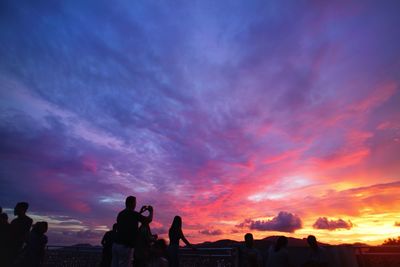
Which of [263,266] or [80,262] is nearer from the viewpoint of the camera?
[263,266]

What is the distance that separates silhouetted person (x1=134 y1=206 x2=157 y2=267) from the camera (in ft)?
22.1

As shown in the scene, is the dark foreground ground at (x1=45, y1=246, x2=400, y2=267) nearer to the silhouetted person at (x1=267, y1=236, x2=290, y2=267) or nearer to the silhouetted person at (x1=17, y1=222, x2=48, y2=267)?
the silhouetted person at (x1=267, y1=236, x2=290, y2=267)

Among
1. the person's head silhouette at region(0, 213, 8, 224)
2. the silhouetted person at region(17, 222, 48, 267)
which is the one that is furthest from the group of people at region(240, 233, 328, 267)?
the person's head silhouette at region(0, 213, 8, 224)

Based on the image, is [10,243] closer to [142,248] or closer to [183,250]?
[142,248]

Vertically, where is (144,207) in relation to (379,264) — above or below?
above

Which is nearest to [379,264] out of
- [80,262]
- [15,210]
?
[15,210]

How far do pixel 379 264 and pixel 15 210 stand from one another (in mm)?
10845

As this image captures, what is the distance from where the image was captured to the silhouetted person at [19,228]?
683 centimetres

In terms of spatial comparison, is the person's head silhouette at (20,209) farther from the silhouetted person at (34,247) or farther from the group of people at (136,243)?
the group of people at (136,243)

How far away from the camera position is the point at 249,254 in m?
8.05

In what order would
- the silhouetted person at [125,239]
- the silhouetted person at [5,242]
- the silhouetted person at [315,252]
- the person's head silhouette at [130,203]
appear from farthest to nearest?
the silhouetted person at [315,252] < the silhouetted person at [5,242] < the person's head silhouette at [130,203] < the silhouetted person at [125,239]

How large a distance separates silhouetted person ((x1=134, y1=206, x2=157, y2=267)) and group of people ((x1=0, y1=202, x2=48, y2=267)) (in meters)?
2.76

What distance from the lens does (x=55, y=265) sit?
1421 centimetres

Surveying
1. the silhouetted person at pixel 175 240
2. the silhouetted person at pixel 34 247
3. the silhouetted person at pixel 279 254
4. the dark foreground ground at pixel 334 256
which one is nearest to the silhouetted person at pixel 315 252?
the dark foreground ground at pixel 334 256
